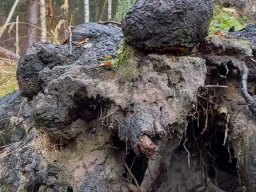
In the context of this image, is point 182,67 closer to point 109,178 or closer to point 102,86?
point 102,86

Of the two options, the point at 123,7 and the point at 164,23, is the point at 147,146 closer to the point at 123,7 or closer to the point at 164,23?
the point at 164,23

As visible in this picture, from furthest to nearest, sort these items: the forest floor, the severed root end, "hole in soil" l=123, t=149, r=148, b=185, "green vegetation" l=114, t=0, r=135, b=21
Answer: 1. "green vegetation" l=114, t=0, r=135, b=21
2. the forest floor
3. "hole in soil" l=123, t=149, r=148, b=185
4. the severed root end

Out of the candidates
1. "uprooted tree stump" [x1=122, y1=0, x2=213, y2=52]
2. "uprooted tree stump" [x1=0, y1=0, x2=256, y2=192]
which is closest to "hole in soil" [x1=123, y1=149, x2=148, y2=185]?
"uprooted tree stump" [x1=0, y1=0, x2=256, y2=192]

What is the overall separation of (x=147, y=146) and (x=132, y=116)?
0.21 m

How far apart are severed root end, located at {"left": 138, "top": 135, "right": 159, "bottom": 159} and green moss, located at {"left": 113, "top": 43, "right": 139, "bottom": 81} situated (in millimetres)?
403

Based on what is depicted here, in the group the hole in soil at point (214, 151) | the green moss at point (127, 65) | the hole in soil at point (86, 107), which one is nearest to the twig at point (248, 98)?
the hole in soil at point (214, 151)

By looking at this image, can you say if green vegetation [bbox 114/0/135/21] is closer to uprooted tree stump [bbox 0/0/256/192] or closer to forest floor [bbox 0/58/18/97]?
forest floor [bbox 0/58/18/97]

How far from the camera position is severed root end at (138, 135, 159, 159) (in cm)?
203

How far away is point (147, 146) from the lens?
2025 millimetres

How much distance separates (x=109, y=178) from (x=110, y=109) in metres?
0.36

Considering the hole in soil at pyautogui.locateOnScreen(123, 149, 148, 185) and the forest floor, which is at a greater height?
the hole in soil at pyautogui.locateOnScreen(123, 149, 148, 185)

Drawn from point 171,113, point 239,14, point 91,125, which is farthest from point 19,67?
point 239,14

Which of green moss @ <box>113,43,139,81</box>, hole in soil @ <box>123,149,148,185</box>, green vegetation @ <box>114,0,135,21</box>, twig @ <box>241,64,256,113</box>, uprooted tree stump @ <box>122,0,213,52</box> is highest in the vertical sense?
uprooted tree stump @ <box>122,0,213,52</box>

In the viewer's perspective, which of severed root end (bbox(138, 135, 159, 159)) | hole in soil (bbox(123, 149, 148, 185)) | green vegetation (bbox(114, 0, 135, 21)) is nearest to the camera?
severed root end (bbox(138, 135, 159, 159))
